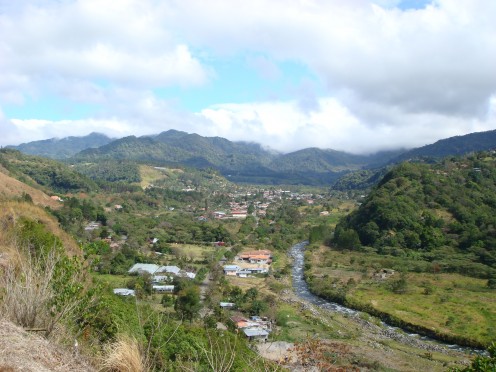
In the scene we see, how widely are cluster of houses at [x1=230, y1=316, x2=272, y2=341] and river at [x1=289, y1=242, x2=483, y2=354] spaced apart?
6.25 meters

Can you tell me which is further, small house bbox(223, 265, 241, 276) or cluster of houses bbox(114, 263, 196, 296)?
small house bbox(223, 265, 241, 276)

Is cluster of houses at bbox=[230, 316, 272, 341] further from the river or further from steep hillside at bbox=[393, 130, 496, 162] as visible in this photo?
steep hillside at bbox=[393, 130, 496, 162]

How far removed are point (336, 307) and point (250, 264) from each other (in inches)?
547

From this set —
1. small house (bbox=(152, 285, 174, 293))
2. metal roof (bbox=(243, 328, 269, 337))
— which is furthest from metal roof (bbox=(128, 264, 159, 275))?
metal roof (bbox=(243, 328, 269, 337))

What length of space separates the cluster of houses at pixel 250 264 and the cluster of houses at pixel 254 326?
42.1 ft

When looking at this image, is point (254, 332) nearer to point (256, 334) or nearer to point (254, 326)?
point (256, 334)

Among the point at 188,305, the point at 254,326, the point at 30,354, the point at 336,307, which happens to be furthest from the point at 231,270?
the point at 30,354

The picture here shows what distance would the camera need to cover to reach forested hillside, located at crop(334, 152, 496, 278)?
1646 inches

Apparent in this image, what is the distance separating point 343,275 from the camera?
3778cm

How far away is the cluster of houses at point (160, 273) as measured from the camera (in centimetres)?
3147

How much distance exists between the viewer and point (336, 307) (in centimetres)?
2988

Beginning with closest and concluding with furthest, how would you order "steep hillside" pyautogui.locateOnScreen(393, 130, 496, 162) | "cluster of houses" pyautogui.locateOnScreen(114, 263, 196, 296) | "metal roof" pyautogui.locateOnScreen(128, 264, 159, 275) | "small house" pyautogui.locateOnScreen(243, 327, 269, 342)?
"small house" pyautogui.locateOnScreen(243, 327, 269, 342)
"cluster of houses" pyautogui.locateOnScreen(114, 263, 196, 296)
"metal roof" pyautogui.locateOnScreen(128, 264, 159, 275)
"steep hillside" pyautogui.locateOnScreen(393, 130, 496, 162)

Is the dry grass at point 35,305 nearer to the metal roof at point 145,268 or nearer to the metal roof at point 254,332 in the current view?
the metal roof at point 254,332

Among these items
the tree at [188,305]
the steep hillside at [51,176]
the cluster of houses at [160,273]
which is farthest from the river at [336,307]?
the steep hillside at [51,176]
